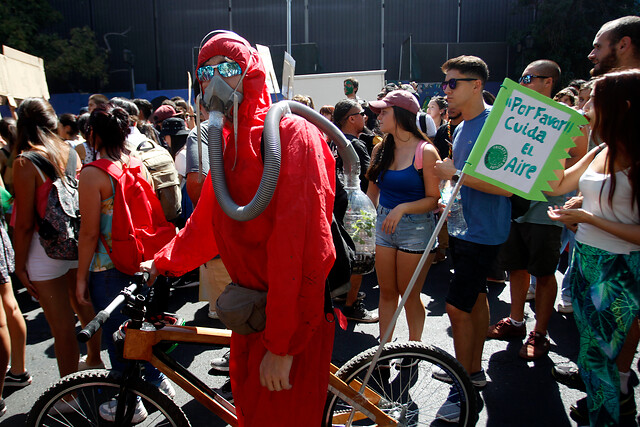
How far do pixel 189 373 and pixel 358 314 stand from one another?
8.45ft

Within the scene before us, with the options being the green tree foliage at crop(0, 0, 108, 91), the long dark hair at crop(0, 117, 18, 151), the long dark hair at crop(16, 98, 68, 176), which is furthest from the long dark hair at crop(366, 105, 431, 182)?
the green tree foliage at crop(0, 0, 108, 91)

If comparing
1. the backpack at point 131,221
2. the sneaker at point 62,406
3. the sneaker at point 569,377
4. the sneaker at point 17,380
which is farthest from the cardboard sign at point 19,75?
the sneaker at point 569,377

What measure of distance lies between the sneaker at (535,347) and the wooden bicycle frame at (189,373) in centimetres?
188

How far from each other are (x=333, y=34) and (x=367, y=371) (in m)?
23.4

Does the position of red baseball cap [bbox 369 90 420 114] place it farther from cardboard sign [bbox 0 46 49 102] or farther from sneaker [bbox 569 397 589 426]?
cardboard sign [bbox 0 46 49 102]

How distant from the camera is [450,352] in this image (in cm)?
391

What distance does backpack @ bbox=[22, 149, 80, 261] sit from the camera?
10.3 feet

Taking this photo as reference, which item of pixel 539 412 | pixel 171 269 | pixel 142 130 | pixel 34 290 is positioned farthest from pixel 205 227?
pixel 142 130

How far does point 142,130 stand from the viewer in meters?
5.38

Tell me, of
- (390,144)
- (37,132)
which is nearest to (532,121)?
(390,144)

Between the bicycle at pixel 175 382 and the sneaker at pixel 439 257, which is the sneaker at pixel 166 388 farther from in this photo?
the sneaker at pixel 439 257

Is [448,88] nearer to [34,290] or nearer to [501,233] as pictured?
[501,233]

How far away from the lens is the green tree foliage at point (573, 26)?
1947cm

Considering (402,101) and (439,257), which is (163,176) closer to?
(402,101)
